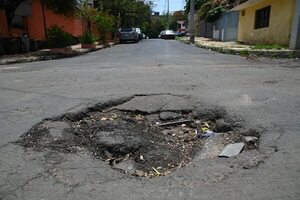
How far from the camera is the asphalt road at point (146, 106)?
287 centimetres

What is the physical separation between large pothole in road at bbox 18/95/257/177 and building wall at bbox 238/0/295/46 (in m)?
12.7

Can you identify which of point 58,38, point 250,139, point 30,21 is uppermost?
point 30,21

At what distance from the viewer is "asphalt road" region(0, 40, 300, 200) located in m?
2.87

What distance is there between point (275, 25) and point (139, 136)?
1539cm

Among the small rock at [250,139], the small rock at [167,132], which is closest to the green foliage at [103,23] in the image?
the small rock at [167,132]

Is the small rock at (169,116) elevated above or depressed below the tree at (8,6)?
below

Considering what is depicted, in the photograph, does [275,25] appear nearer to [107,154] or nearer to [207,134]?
[207,134]

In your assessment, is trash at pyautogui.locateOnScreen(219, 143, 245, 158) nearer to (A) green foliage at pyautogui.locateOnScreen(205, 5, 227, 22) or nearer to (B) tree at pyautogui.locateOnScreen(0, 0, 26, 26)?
(B) tree at pyautogui.locateOnScreen(0, 0, 26, 26)

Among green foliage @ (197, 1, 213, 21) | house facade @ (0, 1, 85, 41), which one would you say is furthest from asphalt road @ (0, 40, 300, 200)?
green foliage @ (197, 1, 213, 21)

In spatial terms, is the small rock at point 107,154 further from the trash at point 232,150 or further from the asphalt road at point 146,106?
the trash at point 232,150

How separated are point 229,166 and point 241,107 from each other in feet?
6.85

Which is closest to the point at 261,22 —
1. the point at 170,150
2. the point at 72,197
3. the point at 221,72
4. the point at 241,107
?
the point at 221,72

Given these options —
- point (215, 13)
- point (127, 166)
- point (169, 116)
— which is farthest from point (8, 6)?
point (215, 13)

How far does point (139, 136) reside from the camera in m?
4.25
